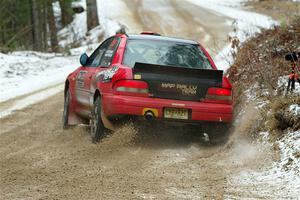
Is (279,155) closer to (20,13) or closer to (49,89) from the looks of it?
(49,89)

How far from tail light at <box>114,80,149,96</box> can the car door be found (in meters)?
1.15

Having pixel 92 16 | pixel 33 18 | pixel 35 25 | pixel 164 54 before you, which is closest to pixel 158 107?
pixel 164 54

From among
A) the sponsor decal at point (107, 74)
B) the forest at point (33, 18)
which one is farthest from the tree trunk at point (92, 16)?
the sponsor decal at point (107, 74)

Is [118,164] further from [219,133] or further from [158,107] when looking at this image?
[219,133]

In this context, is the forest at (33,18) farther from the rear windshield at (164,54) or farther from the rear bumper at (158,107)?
the rear bumper at (158,107)

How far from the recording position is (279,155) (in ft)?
23.9

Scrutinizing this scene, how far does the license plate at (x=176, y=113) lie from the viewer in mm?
8328

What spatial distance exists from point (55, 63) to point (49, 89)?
252 inches

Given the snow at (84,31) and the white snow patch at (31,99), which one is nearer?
the white snow patch at (31,99)

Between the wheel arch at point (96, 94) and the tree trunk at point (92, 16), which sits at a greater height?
the wheel arch at point (96, 94)

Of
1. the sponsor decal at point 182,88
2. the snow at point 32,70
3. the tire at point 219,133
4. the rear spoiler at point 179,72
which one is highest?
the rear spoiler at point 179,72

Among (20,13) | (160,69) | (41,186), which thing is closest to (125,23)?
(20,13)

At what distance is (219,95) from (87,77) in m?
2.23

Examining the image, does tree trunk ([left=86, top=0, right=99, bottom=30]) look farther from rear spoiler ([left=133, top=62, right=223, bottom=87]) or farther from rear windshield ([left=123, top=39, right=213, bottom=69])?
rear spoiler ([left=133, top=62, right=223, bottom=87])
